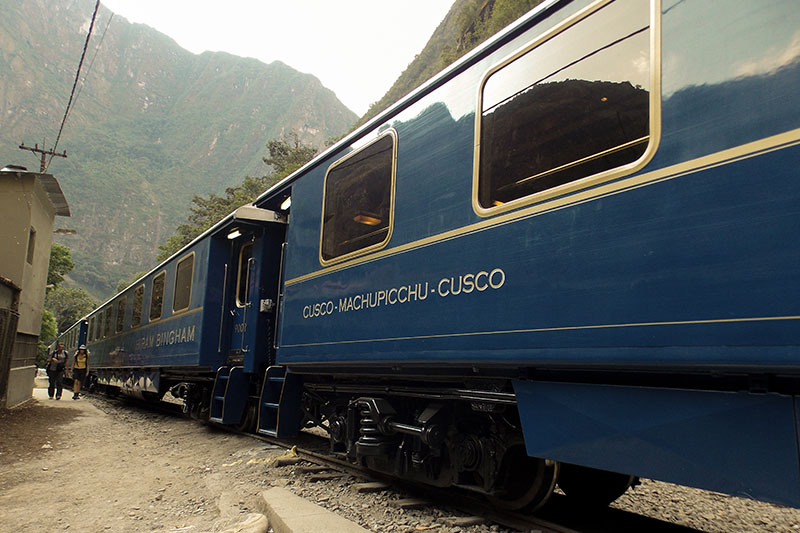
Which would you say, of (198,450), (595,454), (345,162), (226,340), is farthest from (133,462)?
(595,454)

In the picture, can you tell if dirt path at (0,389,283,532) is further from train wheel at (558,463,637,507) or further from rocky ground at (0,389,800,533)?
train wheel at (558,463,637,507)

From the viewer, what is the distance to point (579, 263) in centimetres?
267

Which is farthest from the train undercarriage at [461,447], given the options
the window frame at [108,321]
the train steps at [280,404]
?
the window frame at [108,321]

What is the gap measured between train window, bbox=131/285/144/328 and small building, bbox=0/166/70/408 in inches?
92.9

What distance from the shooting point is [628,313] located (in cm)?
242

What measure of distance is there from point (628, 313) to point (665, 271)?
236 mm

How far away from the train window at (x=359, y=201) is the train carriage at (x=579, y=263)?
2 centimetres

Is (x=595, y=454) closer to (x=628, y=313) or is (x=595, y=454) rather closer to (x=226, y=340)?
(x=628, y=313)

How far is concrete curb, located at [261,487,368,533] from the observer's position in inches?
137

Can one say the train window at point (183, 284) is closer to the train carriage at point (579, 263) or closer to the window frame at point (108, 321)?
the train carriage at point (579, 263)

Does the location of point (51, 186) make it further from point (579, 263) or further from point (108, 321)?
point (579, 263)

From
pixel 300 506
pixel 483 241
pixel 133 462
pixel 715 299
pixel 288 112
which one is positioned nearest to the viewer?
pixel 715 299

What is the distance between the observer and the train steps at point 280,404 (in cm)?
575

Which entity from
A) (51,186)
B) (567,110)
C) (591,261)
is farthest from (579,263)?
(51,186)
